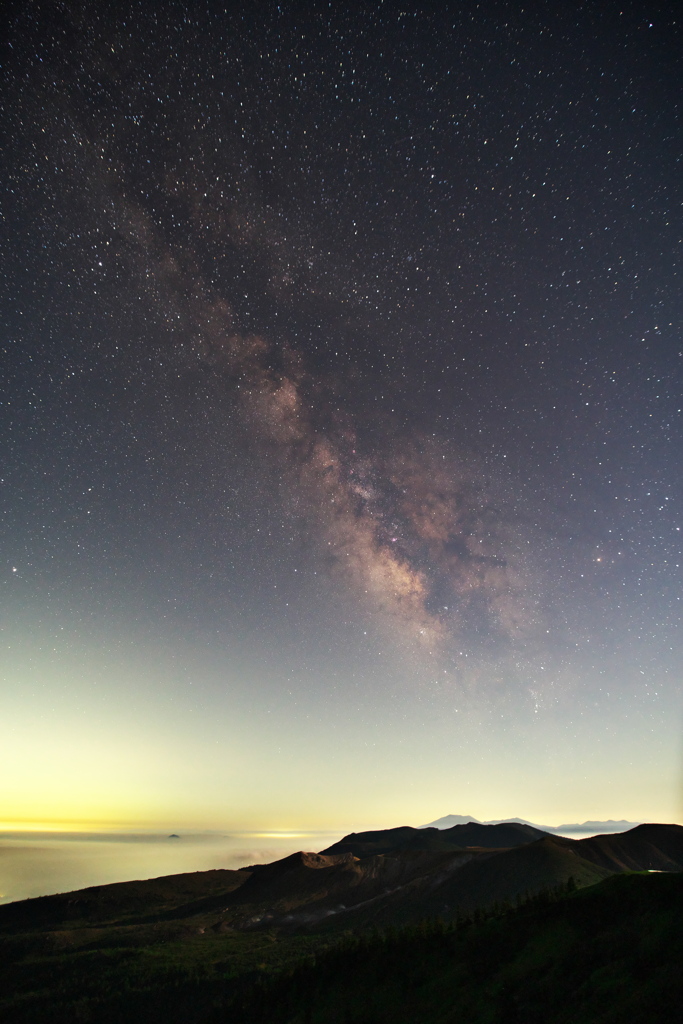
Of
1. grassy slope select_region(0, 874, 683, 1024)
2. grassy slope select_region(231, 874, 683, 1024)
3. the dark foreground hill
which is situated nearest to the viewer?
grassy slope select_region(231, 874, 683, 1024)

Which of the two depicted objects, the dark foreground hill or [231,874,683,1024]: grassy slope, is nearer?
[231,874,683,1024]: grassy slope

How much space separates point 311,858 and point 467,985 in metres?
109

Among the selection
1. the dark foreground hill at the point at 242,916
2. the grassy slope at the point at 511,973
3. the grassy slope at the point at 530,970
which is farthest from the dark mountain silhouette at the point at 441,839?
the grassy slope at the point at 530,970

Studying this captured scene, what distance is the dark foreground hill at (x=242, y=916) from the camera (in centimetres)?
4859

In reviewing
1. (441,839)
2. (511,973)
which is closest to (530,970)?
(511,973)

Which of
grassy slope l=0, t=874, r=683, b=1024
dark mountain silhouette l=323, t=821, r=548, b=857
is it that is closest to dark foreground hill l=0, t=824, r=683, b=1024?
grassy slope l=0, t=874, r=683, b=1024

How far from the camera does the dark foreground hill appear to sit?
48594mm

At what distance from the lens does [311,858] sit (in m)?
111

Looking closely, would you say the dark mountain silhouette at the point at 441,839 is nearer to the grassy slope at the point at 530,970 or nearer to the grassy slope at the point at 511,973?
the grassy slope at the point at 511,973

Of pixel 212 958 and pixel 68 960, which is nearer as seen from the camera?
pixel 212 958

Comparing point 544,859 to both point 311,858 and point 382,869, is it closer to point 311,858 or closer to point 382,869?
point 382,869

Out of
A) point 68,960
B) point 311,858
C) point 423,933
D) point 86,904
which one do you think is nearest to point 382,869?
point 311,858

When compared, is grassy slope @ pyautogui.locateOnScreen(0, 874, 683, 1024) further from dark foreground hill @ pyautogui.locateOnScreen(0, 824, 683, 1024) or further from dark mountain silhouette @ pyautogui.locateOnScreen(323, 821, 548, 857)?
dark mountain silhouette @ pyautogui.locateOnScreen(323, 821, 548, 857)

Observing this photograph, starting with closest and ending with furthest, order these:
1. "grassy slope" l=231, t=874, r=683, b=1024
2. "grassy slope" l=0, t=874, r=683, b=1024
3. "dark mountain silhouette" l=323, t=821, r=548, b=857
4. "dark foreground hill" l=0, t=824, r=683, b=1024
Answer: "grassy slope" l=231, t=874, r=683, b=1024 → "grassy slope" l=0, t=874, r=683, b=1024 → "dark foreground hill" l=0, t=824, r=683, b=1024 → "dark mountain silhouette" l=323, t=821, r=548, b=857
